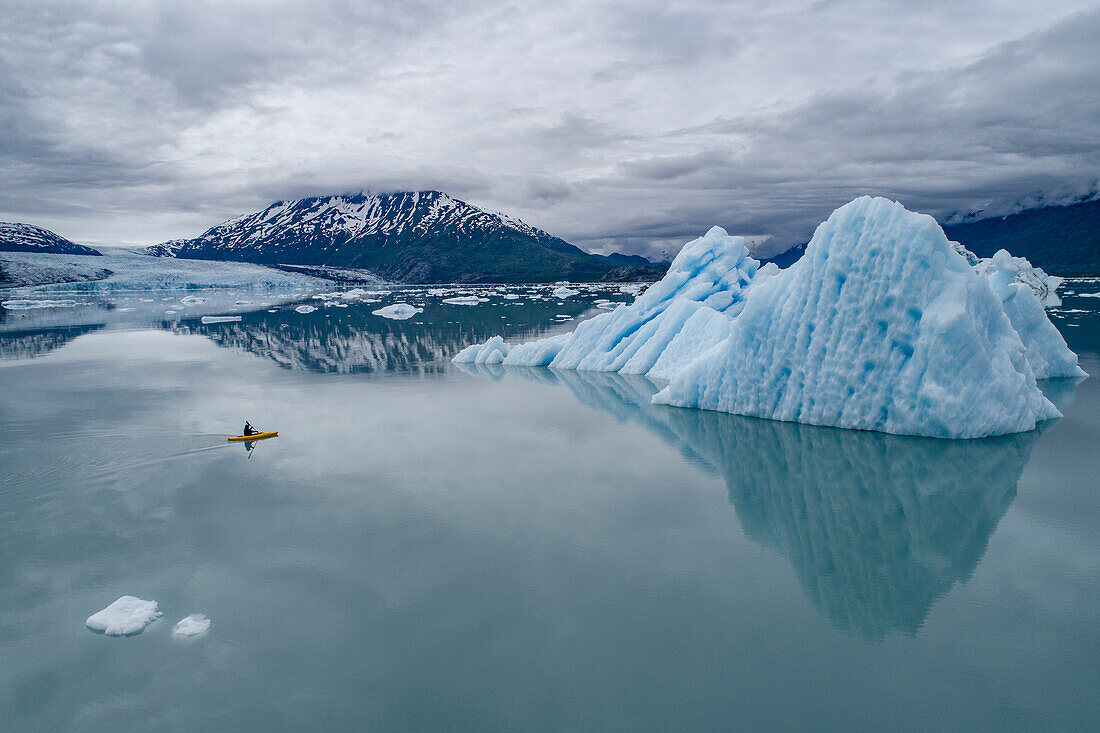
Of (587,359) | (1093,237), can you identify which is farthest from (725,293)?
(1093,237)

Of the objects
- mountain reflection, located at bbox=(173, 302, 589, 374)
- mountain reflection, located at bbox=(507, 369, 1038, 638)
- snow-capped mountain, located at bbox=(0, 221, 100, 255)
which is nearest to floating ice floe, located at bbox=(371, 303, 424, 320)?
mountain reflection, located at bbox=(173, 302, 589, 374)

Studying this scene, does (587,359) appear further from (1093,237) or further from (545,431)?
(1093,237)

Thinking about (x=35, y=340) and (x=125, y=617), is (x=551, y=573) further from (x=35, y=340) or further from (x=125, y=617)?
(x=35, y=340)

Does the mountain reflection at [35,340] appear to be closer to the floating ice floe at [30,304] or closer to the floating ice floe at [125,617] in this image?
the floating ice floe at [30,304]

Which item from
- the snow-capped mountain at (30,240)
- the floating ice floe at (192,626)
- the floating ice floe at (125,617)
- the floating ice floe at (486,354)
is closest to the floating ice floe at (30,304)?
the floating ice floe at (486,354)

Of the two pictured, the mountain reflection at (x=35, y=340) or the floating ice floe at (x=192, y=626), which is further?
the mountain reflection at (x=35, y=340)

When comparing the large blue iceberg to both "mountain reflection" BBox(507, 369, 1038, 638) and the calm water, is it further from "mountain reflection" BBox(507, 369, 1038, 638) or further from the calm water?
"mountain reflection" BBox(507, 369, 1038, 638)
